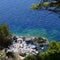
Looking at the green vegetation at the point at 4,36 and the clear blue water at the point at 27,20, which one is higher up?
the green vegetation at the point at 4,36

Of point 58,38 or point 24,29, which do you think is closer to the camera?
point 58,38

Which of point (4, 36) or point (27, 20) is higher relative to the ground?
point (4, 36)

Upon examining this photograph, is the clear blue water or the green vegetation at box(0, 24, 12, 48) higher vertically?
the green vegetation at box(0, 24, 12, 48)

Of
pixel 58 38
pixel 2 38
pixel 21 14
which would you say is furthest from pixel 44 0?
pixel 21 14

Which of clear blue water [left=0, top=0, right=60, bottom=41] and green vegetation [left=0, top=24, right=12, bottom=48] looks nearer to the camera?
green vegetation [left=0, top=24, right=12, bottom=48]

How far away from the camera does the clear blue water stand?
22.1 m

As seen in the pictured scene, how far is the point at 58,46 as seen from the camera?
10.9 metres

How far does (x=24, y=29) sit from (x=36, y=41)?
5.77m

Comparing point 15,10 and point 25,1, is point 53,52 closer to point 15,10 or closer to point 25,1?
point 15,10

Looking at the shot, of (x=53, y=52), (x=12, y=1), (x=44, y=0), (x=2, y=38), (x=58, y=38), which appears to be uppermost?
(x=44, y=0)

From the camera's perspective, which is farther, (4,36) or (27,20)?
(27,20)

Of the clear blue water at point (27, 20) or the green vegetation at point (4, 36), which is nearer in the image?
the green vegetation at point (4, 36)

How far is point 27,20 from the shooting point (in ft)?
87.7

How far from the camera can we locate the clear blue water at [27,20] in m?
22.1
